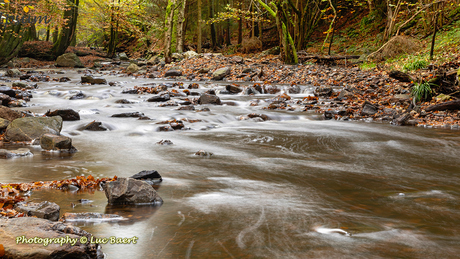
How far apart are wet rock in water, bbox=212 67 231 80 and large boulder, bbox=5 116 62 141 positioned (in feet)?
40.0


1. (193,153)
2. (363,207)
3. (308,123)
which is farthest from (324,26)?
(363,207)

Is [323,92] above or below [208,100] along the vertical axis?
above

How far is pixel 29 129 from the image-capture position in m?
6.04

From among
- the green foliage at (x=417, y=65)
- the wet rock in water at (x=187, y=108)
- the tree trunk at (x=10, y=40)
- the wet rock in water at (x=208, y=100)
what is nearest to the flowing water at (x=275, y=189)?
the wet rock in water at (x=187, y=108)

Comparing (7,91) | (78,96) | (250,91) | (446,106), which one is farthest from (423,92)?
(7,91)

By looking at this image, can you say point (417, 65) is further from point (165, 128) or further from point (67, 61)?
point (67, 61)

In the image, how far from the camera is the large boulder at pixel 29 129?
594 centimetres

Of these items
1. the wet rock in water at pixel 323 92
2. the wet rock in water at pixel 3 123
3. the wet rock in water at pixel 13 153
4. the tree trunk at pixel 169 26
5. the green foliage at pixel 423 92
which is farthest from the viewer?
the tree trunk at pixel 169 26

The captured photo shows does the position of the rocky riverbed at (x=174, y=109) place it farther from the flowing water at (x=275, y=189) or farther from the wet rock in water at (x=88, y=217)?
the flowing water at (x=275, y=189)

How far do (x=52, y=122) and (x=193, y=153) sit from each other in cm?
280

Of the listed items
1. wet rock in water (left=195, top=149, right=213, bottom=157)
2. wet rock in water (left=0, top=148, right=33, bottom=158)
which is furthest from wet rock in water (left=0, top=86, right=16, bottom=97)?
wet rock in water (left=195, top=149, right=213, bottom=157)

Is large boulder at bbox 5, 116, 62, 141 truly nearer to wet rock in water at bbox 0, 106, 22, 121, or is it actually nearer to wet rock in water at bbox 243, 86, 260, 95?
wet rock in water at bbox 0, 106, 22, 121

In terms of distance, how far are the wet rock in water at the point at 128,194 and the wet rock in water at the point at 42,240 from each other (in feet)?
2.93

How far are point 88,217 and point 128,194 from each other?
46 cm
